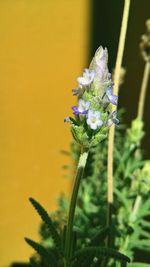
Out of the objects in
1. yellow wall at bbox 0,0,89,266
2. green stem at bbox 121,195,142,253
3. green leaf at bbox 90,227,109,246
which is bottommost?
green leaf at bbox 90,227,109,246

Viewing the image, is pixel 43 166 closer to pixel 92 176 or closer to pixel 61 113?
pixel 61 113

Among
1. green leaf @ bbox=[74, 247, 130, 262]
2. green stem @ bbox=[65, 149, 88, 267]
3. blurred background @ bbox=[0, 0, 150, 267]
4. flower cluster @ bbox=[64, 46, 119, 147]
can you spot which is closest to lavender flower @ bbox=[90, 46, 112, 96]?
flower cluster @ bbox=[64, 46, 119, 147]

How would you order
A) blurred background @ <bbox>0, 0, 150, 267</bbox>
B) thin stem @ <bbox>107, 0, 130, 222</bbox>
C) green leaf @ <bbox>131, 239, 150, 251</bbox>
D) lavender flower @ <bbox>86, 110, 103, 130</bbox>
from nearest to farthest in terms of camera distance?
1. lavender flower @ <bbox>86, 110, 103, 130</bbox>
2. thin stem @ <bbox>107, 0, 130, 222</bbox>
3. green leaf @ <bbox>131, 239, 150, 251</bbox>
4. blurred background @ <bbox>0, 0, 150, 267</bbox>

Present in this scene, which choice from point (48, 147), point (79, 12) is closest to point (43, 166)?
point (48, 147)

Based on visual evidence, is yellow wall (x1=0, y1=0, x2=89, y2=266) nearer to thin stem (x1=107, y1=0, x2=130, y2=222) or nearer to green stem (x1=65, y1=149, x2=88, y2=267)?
thin stem (x1=107, y1=0, x2=130, y2=222)

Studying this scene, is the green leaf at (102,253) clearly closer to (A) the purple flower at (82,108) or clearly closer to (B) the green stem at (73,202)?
(B) the green stem at (73,202)

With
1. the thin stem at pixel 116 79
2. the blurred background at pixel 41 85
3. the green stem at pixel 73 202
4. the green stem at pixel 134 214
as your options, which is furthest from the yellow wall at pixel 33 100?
the green stem at pixel 73 202

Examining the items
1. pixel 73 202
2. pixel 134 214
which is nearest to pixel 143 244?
pixel 134 214
